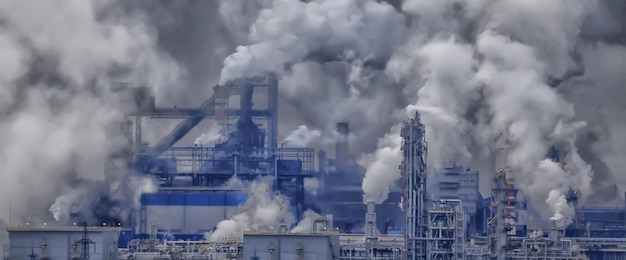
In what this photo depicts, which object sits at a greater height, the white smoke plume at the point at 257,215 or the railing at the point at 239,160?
the railing at the point at 239,160

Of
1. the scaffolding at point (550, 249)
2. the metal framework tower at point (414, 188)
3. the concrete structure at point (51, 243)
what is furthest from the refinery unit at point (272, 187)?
the concrete structure at point (51, 243)

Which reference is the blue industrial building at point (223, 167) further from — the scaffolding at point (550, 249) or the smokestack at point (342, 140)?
the scaffolding at point (550, 249)

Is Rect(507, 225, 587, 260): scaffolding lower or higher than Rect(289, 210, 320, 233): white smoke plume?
lower

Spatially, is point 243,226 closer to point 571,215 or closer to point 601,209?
point 571,215

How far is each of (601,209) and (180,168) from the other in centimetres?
1971

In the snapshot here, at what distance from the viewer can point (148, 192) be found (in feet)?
295

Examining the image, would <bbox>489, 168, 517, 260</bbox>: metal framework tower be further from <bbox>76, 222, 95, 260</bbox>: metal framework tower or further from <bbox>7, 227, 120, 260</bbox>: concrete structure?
<bbox>76, 222, 95, 260</bbox>: metal framework tower

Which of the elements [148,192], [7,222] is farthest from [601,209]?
[7,222]

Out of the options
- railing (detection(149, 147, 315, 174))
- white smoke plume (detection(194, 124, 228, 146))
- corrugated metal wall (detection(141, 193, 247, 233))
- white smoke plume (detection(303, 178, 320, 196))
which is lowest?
corrugated metal wall (detection(141, 193, 247, 233))

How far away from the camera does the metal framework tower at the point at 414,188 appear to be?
73.8 m

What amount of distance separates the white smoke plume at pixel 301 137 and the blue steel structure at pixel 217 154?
391 mm

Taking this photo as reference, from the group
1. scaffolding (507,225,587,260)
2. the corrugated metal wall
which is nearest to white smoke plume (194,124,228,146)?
the corrugated metal wall

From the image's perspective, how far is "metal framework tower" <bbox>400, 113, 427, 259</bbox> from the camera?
73.8 metres

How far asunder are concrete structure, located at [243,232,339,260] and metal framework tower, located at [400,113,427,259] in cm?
370
